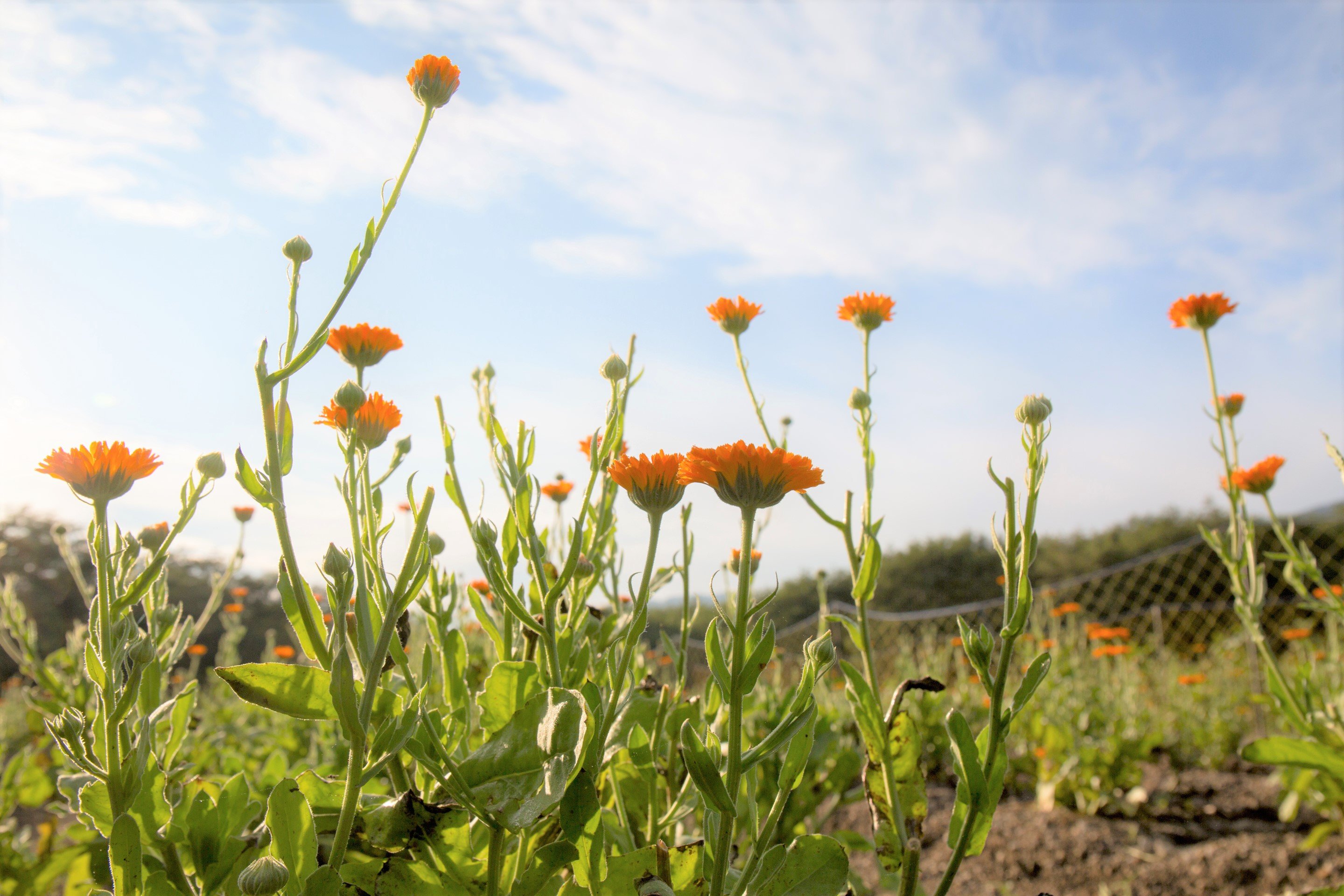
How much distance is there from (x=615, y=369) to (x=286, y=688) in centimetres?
59

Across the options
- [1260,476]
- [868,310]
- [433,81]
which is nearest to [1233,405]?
[1260,476]

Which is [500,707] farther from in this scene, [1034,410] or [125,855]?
[1034,410]

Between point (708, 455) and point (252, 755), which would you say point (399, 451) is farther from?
point (252, 755)

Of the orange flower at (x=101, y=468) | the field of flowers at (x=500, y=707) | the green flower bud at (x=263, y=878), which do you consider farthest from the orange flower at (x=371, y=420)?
the green flower bud at (x=263, y=878)

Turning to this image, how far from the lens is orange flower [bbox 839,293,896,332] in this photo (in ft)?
5.61

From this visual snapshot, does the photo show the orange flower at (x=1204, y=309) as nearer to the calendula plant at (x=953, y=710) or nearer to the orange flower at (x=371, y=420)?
the calendula plant at (x=953, y=710)

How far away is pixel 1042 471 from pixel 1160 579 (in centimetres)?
1397

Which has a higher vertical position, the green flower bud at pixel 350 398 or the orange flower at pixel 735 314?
the orange flower at pixel 735 314

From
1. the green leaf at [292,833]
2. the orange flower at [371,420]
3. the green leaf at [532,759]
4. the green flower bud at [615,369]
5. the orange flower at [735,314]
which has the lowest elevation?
the green leaf at [292,833]

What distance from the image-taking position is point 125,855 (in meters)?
0.81

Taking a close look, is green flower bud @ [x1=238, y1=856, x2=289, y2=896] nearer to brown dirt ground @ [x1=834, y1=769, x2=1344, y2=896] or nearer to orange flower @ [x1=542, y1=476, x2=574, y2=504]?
orange flower @ [x1=542, y1=476, x2=574, y2=504]

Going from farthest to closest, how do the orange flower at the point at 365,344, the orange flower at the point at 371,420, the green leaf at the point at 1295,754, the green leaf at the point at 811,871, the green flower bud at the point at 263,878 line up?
1. the green leaf at the point at 1295,754
2. the orange flower at the point at 365,344
3. the orange flower at the point at 371,420
4. the green leaf at the point at 811,871
5. the green flower bud at the point at 263,878

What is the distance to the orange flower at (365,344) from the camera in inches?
45.5

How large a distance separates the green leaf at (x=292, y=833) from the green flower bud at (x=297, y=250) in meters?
0.59
